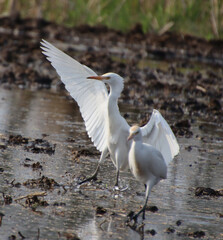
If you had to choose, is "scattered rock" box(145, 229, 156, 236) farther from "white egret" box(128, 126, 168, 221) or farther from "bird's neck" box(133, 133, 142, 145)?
"bird's neck" box(133, 133, 142, 145)

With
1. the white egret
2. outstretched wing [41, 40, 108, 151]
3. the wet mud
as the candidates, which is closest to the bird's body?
the white egret

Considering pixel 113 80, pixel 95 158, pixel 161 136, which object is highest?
pixel 113 80

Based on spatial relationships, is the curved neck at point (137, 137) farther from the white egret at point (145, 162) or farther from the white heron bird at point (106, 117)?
the white heron bird at point (106, 117)

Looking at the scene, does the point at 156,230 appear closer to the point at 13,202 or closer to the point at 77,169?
the point at 13,202

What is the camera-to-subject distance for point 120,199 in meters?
6.00

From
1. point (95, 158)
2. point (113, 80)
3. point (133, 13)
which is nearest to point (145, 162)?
point (113, 80)

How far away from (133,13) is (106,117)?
16.2 m

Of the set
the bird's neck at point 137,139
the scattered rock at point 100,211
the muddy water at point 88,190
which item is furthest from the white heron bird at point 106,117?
the scattered rock at point 100,211

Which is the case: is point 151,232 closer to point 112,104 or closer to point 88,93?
point 112,104

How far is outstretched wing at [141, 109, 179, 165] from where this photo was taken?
6.31m

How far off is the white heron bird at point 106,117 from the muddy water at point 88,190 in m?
0.38

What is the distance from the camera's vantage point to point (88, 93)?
23.0ft

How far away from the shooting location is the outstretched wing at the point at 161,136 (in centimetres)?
631

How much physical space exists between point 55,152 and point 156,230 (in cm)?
272
